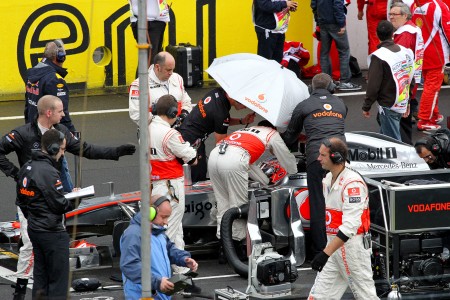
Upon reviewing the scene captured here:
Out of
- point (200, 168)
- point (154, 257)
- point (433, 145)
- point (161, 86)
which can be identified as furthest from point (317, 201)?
point (154, 257)

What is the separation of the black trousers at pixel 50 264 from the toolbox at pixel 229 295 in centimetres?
137

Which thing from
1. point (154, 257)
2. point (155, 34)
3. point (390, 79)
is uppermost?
point (155, 34)

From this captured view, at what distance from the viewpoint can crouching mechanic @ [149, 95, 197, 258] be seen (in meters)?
11.3

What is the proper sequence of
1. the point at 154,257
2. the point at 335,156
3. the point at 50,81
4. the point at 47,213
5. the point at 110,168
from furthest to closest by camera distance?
the point at 110,168 < the point at 50,81 < the point at 47,213 < the point at 335,156 < the point at 154,257

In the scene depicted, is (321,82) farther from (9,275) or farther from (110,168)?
(110,168)

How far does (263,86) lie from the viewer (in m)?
12.2

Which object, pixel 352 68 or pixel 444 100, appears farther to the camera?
pixel 352 68

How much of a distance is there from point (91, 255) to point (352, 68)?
30.0ft

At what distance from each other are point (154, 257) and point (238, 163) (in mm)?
3027

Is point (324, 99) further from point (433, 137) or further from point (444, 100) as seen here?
point (444, 100)

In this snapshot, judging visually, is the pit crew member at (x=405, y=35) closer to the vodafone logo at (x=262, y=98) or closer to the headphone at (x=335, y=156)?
the vodafone logo at (x=262, y=98)

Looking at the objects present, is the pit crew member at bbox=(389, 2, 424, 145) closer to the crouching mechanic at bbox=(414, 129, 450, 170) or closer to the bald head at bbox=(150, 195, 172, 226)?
the crouching mechanic at bbox=(414, 129, 450, 170)

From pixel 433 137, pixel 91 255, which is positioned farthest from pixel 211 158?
pixel 433 137

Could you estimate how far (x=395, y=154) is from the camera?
12305mm
